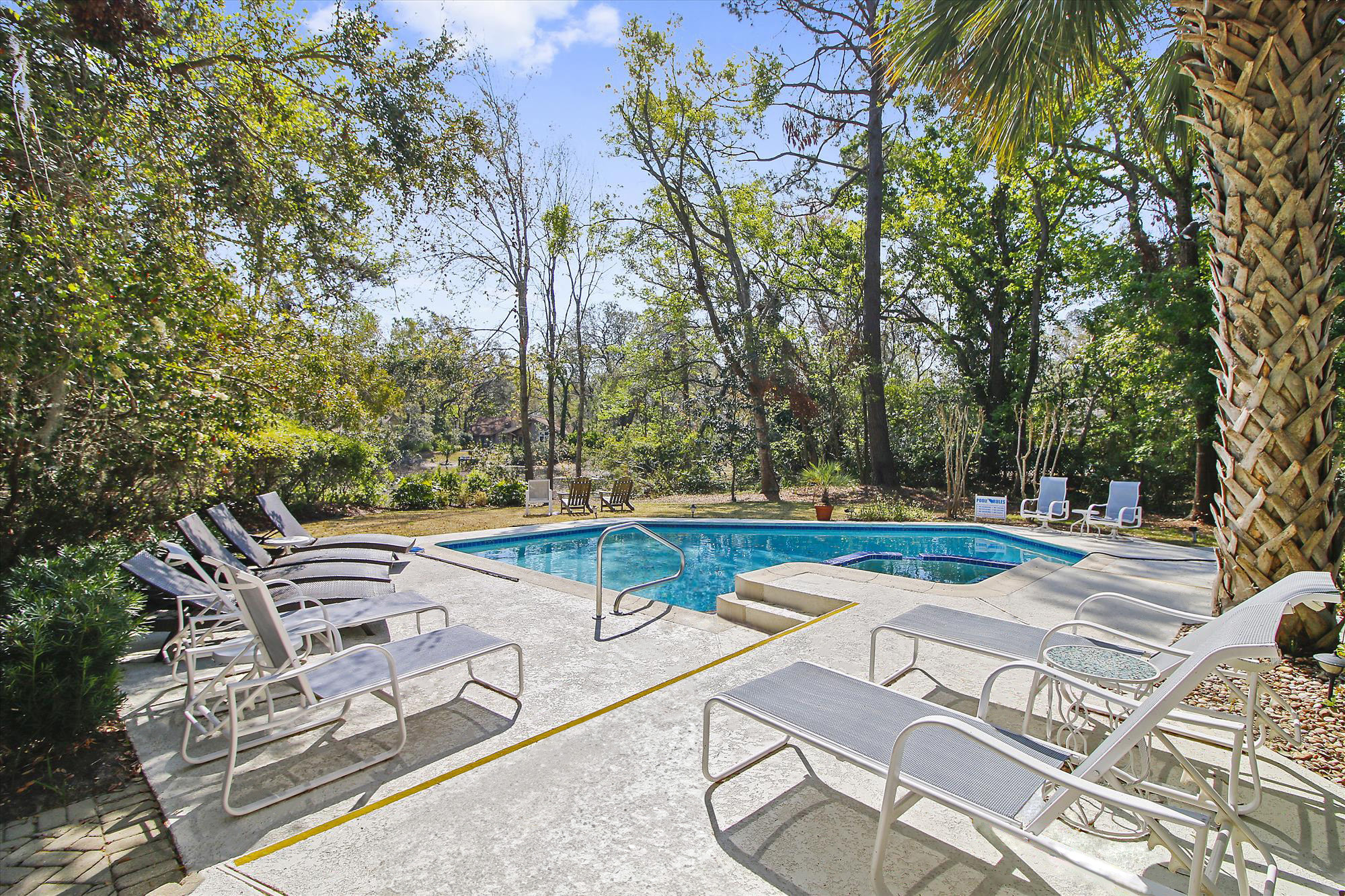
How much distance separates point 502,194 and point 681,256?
19.7 ft

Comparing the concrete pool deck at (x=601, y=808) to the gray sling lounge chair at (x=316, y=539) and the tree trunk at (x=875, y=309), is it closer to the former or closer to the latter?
the gray sling lounge chair at (x=316, y=539)

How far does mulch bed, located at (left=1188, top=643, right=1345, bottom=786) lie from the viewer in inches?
109

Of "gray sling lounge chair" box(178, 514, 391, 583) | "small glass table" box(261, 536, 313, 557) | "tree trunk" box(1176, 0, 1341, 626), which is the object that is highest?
→ "tree trunk" box(1176, 0, 1341, 626)

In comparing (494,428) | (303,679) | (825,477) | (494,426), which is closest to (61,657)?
(303,679)

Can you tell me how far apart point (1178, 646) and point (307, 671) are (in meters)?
4.27

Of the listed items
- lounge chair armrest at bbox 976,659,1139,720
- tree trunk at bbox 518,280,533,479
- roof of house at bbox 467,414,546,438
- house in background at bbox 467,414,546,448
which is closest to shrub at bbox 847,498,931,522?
lounge chair armrest at bbox 976,659,1139,720

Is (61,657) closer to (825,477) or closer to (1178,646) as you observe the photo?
(1178,646)

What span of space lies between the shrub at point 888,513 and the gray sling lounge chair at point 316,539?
8.24 metres

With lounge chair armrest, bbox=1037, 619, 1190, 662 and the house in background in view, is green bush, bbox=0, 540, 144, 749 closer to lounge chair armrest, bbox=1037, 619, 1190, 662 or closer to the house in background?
lounge chair armrest, bbox=1037, 619, 1190, 662

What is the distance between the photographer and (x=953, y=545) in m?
10.6

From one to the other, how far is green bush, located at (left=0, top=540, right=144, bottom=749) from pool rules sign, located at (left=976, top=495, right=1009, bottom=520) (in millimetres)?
11933

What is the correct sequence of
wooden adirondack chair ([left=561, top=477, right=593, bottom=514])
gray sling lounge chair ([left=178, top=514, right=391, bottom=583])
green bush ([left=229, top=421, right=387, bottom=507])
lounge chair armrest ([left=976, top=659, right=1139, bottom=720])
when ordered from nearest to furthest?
lounge chair armrest ([left=976, top=659, right=1139, bottom=720]), gray sling lounge chair ([left=178, top=514, right=391, bottom=583]), green bush ([left=229, top=421, right=387, bottom=507]), wooden adirondack chair ([left=561, top=477, right=593, bottom=514])

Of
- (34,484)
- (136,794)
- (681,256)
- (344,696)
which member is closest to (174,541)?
(34,484)

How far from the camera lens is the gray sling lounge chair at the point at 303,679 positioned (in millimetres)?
2854
